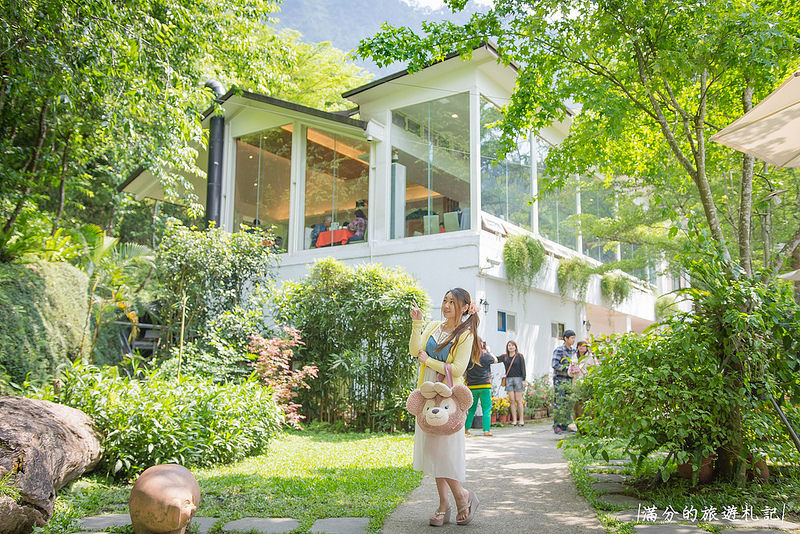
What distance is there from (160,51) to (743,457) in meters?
8.67

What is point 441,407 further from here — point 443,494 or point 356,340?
point 356,340

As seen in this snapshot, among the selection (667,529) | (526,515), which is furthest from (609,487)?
(667,529)

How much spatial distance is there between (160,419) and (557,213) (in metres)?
13.4

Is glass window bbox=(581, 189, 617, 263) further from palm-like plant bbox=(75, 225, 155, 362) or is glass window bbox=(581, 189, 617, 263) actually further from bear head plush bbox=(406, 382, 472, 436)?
bear head plush bbox=(406, 382, 472, 436)

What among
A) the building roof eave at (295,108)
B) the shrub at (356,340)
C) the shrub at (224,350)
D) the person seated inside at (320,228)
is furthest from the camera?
the person seated inside at (320,228)

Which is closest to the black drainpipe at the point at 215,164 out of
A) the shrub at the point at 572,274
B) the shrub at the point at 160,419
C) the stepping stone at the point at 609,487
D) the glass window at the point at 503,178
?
the glass window at the point at 503,178

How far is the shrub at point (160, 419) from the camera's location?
19.3ft

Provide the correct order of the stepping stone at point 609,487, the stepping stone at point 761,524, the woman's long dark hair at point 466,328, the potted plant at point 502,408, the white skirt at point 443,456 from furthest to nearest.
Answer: the potted plant at point 502,408, the stepping stone at point 609,487, the woman's long dark hair at point 466,328, the white skirt at point 443,456, the stepping stone at point 761,524

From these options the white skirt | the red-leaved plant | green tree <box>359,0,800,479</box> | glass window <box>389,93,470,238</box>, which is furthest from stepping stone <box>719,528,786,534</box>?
glass window <box>389,93,470,238</box>

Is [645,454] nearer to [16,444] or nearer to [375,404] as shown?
[16,444]

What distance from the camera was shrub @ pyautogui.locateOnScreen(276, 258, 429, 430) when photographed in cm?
1013

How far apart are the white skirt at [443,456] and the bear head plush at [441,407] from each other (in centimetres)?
8

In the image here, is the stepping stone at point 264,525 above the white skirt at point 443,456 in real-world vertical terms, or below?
below

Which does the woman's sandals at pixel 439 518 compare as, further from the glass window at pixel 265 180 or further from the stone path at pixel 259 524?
the glass window at pixel 265 180
